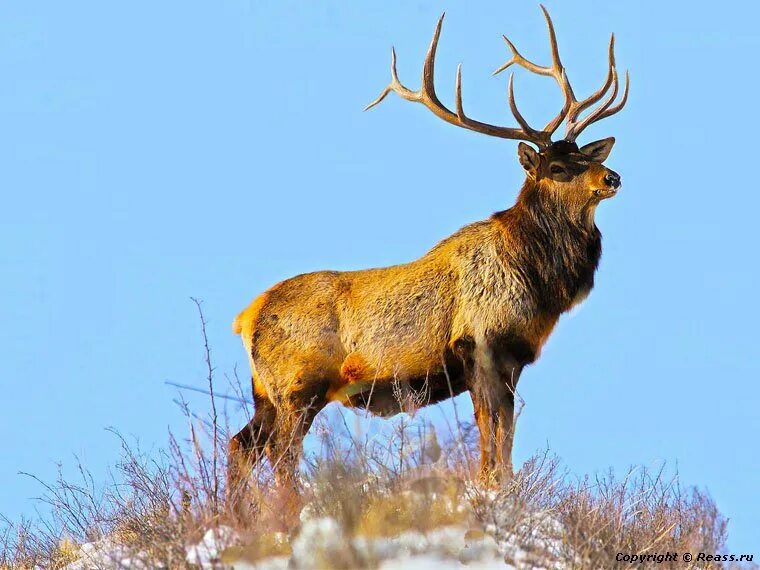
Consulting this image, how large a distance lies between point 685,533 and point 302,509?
2.59 meters

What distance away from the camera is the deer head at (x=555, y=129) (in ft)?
35.7

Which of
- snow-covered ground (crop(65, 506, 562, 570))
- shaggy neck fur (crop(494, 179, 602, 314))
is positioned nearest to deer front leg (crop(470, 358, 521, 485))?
shaggy neck fur (crop(494, 179, 602, 314))

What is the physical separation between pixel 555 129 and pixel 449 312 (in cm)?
213

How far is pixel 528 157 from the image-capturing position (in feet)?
36.7

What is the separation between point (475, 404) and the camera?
33.2 feet

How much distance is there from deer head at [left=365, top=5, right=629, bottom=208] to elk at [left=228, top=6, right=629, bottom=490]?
1 centimetres

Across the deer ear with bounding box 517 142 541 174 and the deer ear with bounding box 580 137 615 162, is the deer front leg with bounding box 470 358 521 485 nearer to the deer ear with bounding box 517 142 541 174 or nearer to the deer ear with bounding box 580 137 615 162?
the deer ear with bounding box 517 142 541 174

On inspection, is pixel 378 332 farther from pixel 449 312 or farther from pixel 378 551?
pixel 378 551

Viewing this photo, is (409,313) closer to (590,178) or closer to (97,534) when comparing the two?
(590,178)

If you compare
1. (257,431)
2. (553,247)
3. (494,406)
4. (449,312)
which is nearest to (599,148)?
(553,247)

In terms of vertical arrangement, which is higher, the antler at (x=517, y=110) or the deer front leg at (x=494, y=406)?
the antler at (x=517, y=110)

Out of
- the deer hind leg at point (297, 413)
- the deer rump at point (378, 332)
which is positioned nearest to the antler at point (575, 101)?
the deer rump at point (378, 332)

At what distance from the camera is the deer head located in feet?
35.7
